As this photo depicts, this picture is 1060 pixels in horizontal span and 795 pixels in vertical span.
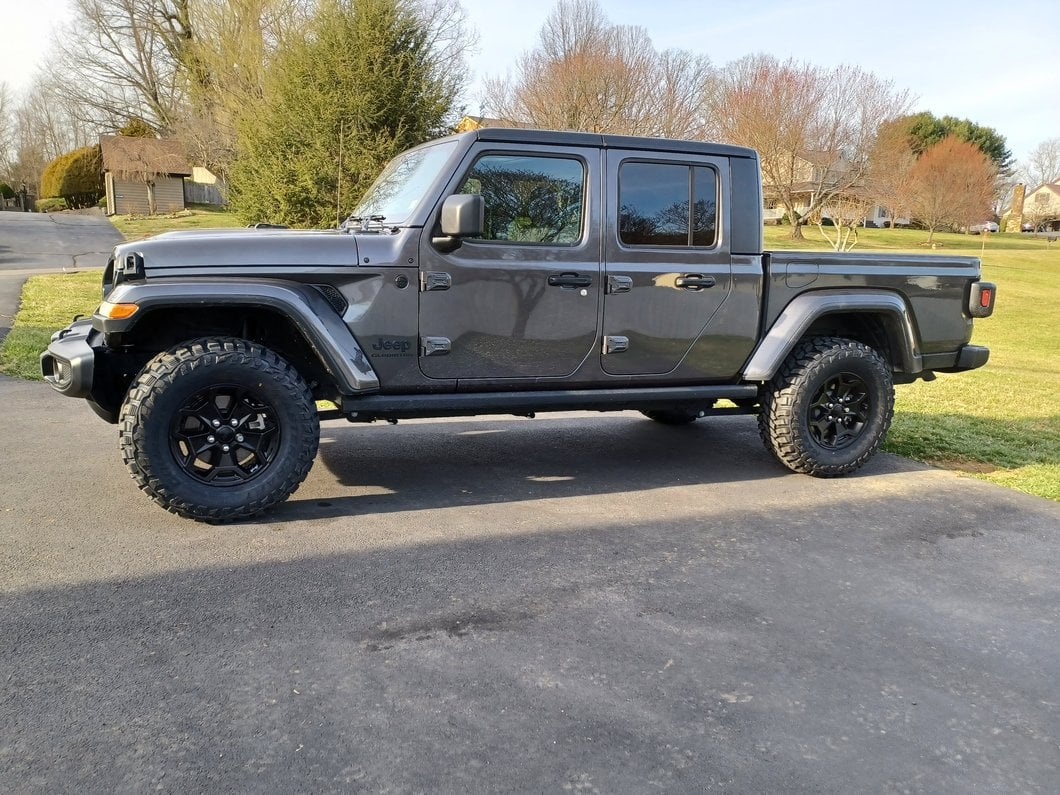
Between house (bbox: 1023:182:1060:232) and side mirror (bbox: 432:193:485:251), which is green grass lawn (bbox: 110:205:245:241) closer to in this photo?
side mirror (bbox: 432:193:485:251)

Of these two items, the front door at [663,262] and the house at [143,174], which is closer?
the front door at [663,262]

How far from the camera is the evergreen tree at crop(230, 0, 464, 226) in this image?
18406 mm

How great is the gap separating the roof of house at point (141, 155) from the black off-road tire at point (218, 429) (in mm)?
41767

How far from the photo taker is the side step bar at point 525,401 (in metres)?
4.30

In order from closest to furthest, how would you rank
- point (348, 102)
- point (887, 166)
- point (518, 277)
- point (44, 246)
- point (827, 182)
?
point (518, 277) < point (348, 102) < point (44, 246) < point (827, 182) < point (887, 166)

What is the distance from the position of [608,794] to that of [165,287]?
2.97 m

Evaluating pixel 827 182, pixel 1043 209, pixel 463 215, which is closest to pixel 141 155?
pixel 827 182

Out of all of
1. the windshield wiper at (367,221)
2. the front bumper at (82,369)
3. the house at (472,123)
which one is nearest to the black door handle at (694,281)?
the windshield wiper at (367,221)

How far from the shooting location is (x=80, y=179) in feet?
159

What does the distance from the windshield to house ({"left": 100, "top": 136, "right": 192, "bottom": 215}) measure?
4079 cm

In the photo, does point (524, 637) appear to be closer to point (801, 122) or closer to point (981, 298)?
point (981, 298)

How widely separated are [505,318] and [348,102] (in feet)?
51.6

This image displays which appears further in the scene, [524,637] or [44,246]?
[44,246]

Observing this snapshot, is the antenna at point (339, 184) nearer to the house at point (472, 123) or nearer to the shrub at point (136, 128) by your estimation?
the house at point (472, 123)
